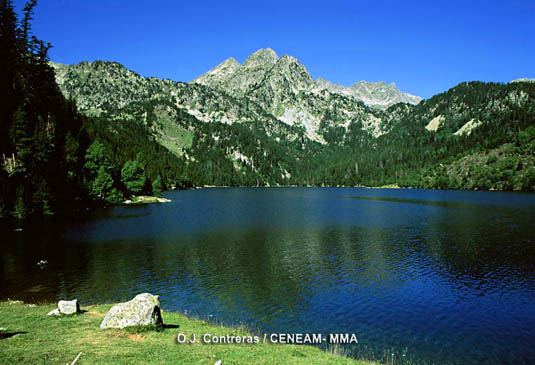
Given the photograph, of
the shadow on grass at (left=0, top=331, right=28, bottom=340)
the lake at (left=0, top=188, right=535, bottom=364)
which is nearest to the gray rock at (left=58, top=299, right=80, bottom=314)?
the shadow on grass at (left=0, top=331, right=28, bottom=340)

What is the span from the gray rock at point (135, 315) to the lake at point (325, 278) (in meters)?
7.99

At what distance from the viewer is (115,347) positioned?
658 inches

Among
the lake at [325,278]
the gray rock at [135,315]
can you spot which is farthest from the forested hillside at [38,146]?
the gray rock at [135,315]

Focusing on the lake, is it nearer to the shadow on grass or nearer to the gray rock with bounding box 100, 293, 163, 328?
the gray rock with bounding box 100, 293, 163, 328

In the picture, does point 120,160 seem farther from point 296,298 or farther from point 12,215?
point 296,298

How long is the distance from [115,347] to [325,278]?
1076 inches

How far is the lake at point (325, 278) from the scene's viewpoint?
2573 cm

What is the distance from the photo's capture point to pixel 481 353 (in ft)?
73.8

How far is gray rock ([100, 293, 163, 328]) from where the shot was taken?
65.5ft

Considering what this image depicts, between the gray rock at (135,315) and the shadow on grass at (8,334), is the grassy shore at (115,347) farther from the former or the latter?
the gray rock at (135,315)

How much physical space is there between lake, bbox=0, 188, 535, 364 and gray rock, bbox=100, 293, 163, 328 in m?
7.99

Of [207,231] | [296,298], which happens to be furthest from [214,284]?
[207,231]

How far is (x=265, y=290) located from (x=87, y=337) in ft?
63.8

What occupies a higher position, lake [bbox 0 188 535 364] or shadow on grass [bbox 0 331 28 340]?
shadow on grass [bbox 0 331 28 340]
